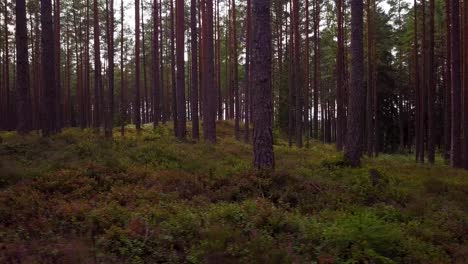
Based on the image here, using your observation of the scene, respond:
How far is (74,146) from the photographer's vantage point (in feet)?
47.2

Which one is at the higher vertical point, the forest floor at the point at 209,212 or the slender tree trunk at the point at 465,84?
the slender tree trunk at the point at 465,84

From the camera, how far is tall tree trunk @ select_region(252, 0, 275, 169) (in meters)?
11.5

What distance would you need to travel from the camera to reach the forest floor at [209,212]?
6.57 m

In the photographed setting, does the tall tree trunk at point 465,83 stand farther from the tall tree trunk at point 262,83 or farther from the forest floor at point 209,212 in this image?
the tall tree trunk at point 262,83

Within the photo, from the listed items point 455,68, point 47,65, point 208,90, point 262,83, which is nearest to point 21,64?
point 47,65

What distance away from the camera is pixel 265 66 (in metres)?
11.5

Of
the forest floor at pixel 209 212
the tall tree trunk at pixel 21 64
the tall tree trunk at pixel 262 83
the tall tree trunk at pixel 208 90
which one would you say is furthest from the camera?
the tall tree trunk at pixel 208 90

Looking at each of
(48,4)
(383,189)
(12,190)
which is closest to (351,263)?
(383,189)

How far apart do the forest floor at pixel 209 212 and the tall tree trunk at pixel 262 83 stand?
0.77 metres

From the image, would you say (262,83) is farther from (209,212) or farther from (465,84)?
(465,84)

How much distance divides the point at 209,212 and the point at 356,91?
27.3 feet

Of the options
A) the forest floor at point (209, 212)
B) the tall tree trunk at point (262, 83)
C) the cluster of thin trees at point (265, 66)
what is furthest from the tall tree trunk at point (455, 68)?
the tall tree trunk at point (262, 83)

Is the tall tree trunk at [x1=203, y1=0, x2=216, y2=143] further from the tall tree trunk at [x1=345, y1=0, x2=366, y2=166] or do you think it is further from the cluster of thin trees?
the tall tree trunk at [x1=345, y1=0, x2=366, y2=166]

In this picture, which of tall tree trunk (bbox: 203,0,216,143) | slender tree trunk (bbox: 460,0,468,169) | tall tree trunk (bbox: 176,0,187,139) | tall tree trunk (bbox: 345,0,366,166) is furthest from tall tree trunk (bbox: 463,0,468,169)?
tall tree trunk (bbox: 176,0,187,139)
